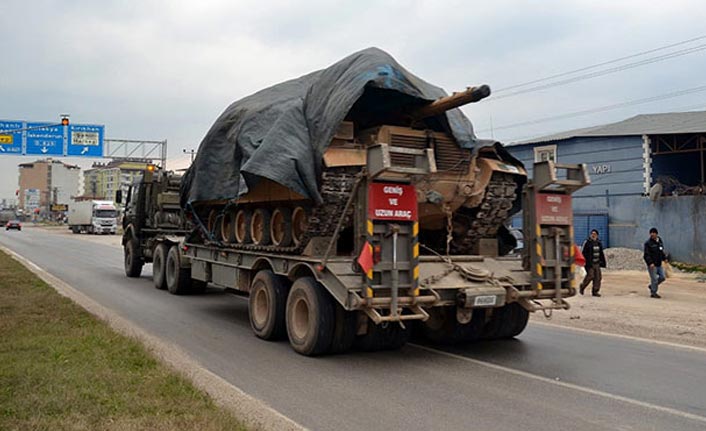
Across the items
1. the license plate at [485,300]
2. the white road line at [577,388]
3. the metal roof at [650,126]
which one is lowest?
the white road line at [577,388]

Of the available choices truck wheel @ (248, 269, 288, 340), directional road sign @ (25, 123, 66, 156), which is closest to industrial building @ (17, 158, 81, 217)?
directional road sign @ (25, 123, 66, 156)

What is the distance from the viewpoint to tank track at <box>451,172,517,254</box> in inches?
372

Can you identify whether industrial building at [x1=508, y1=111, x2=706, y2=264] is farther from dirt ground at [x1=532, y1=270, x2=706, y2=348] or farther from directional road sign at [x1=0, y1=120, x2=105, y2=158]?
directional road sign at [x1=0, y1=120, x2=105, y2=158]

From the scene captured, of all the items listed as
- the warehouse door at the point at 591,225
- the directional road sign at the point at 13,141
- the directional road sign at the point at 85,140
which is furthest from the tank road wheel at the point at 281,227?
the directional road sign at the point at 85,140

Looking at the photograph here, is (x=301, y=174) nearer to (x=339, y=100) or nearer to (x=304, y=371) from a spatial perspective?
(x=339, y=100)

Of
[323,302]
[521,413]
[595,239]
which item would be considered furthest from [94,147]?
[521,413]

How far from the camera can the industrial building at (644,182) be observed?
2091cm

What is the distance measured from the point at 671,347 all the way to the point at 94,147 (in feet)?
104

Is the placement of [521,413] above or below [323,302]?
below

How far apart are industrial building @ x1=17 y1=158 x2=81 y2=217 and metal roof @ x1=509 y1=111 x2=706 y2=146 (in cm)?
9070

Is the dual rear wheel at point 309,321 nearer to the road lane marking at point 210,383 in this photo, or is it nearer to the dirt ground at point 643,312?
the road lane marking at point 210,383

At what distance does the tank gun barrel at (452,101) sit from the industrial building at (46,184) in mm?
100217

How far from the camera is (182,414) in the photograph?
17.1 feet

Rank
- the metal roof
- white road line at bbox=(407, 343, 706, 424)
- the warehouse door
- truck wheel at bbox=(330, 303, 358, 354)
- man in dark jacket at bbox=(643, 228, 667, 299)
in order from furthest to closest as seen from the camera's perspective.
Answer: the warehouse door, the metal roof, man in dark jacket at bbox=(643, 228, 667, 299), truck wheel at bbox=(330, 303, 358, 354), white road line at bbox=(407, 343, 706, 424)
